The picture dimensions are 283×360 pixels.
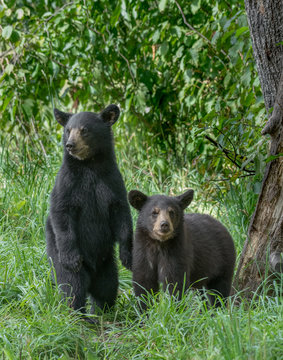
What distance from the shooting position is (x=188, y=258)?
14.6 ft

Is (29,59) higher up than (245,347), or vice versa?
(29,59)

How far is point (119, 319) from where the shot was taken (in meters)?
4.75

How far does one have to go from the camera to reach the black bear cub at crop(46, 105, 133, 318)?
463cm

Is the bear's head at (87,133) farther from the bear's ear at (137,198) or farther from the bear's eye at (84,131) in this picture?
the bear's ear at (137,198)

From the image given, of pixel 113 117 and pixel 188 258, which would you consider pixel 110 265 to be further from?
pixel 113 117

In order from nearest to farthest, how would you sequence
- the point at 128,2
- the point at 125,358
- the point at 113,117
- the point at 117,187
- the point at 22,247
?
the point at 125,358 → the point at 117,187 → the point at 113,117 → the point at 22,247 → the point at 128,2

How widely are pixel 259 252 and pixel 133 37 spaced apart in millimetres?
4327

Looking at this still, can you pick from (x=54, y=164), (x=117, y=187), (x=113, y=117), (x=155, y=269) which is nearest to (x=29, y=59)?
(x=54, y=164)

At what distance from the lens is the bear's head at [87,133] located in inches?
183

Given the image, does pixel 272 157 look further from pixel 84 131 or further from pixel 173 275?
pixel 84 131

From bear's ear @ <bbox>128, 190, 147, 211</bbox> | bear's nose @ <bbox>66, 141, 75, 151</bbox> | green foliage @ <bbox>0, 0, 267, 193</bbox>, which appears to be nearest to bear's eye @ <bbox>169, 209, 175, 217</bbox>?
bear's ear @ <bbox>128, 190, 147, 211</bbox>

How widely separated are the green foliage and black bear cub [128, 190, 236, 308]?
1.66m

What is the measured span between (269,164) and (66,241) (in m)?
1.60

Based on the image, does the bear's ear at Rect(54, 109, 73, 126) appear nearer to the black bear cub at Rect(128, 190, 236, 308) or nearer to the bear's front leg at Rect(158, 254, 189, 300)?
the black bear cub at Rect(128, 190, 236, 308)
